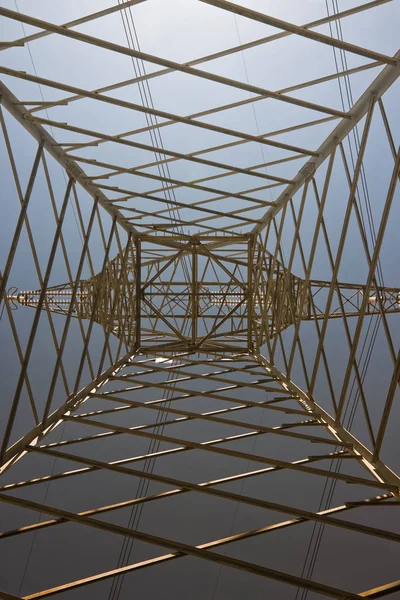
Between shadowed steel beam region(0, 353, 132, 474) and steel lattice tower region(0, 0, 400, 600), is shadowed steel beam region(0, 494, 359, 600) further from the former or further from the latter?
steel lattice tower region(0, 0, 400, 600)

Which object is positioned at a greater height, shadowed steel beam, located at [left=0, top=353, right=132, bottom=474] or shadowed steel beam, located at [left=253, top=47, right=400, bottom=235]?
shadowed steel beam, located at [left=253, top=47, right=400, bottom=235]

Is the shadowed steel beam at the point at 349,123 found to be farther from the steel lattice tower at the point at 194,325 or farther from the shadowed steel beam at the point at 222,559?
the shadowed steel beam at the point at 222,559

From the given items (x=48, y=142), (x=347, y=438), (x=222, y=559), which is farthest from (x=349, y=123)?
(x=222, y=559)

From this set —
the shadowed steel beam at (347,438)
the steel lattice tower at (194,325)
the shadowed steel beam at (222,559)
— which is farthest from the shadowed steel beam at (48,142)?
the shadowed steel beam at (347,438)

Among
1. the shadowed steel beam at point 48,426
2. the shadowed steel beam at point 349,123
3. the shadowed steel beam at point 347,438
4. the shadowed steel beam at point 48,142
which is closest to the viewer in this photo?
the shadowed steel beam at point 349,123

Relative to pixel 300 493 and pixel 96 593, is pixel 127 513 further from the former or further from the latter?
pixel 300 493

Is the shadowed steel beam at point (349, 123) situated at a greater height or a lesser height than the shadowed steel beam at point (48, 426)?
greater

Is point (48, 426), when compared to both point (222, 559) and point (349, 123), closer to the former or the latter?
point (222, 559)

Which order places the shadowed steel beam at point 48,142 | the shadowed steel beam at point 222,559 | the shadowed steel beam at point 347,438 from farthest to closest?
the shadowed steel beam at point 48,142 < the shadowed steel beam at point 347,438 < the shadowed steel beam at point 222,559

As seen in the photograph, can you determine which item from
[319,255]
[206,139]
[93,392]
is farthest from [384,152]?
[93,392]

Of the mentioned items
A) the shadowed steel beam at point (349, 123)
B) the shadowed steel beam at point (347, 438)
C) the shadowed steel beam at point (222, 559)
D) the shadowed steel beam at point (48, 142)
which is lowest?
the shadowed steel beam at point (222, 559)

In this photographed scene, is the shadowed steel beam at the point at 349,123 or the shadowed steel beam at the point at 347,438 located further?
the shadowed steel beam at the point at 347,438

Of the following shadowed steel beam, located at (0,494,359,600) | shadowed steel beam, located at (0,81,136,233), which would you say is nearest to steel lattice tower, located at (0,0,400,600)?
shadowed steel beam, located at (0,81,136,233)
